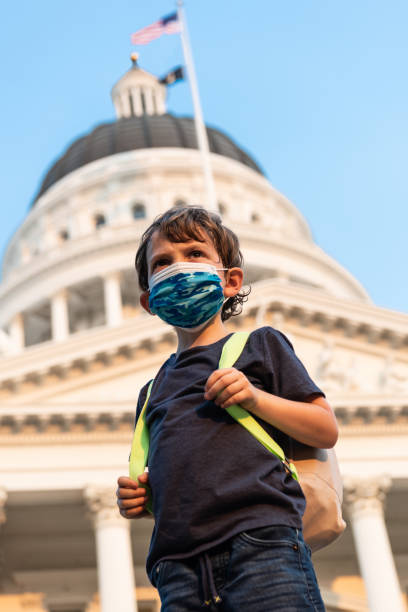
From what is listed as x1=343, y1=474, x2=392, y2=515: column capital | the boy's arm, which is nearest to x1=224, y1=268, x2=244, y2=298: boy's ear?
the boy's arm

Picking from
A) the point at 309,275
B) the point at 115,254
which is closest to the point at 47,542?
the point at 115,254

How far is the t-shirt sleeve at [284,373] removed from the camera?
11.0 ft

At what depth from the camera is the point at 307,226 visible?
6238cm

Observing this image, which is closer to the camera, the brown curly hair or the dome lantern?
the brown curly hair

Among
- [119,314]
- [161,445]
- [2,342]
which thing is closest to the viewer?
[161,445]

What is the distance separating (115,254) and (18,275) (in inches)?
251

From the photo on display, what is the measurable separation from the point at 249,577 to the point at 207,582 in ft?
0.49

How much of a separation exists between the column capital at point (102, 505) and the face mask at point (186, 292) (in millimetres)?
18992

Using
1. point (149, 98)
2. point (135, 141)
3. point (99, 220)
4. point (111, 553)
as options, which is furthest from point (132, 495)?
point (149, 98)

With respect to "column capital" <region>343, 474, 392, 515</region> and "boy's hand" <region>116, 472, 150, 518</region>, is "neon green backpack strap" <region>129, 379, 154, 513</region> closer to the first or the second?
"boy's hand" <region>116, 472, 150, 518</region>

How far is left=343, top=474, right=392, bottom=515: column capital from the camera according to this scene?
23000mm

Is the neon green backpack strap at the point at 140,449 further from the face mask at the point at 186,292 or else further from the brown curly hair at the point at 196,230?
the brown curly hair at the point at 196,230

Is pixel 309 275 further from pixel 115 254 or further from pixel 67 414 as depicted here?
pixel 67 414

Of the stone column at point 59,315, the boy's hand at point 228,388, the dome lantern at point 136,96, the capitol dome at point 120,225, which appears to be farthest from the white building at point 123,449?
the dome lantern at point 136,96
